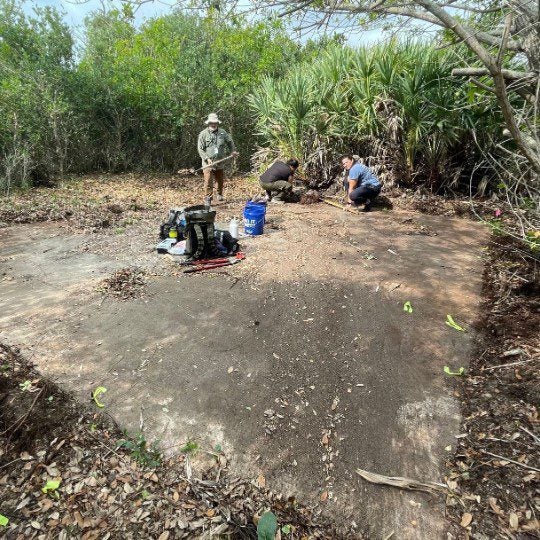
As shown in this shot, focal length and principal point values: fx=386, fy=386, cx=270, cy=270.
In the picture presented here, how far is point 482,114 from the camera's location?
23.2ft

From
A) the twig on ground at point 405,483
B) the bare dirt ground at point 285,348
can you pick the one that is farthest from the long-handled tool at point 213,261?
the twig on ground at point 405,483

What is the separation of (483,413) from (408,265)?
7.83ft

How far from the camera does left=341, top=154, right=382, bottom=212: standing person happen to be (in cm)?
697

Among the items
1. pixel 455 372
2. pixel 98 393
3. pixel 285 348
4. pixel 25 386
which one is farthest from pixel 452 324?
pixel 25 386

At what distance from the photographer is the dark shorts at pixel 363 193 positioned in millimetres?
6988

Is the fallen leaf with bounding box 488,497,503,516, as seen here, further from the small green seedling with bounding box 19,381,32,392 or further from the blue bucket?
the blue bucket

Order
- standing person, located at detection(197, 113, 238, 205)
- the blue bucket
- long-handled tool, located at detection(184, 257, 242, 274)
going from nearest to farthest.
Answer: long-handled tool, located at detection(184, 257, 242, 274)
the blue bucket
standing person, located at detection(197, 113, 238, 205)

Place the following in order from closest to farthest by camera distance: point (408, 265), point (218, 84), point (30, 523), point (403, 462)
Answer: point (30, 523), point (403, 462), point (408, 265), point (218, 84)

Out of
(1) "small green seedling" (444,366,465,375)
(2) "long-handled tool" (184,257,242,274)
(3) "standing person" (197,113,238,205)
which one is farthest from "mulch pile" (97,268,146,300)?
(3) "standing person" (197,113,238,205)

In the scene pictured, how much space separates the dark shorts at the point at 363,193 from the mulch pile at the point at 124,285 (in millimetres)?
4284

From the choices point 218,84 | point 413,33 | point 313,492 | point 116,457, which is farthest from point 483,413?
point 218,84

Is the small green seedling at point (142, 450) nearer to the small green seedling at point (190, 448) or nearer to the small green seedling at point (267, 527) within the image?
the small green seedling at point (190, 448)

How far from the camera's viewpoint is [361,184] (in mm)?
7047

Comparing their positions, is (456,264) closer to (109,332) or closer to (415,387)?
(415,387)
